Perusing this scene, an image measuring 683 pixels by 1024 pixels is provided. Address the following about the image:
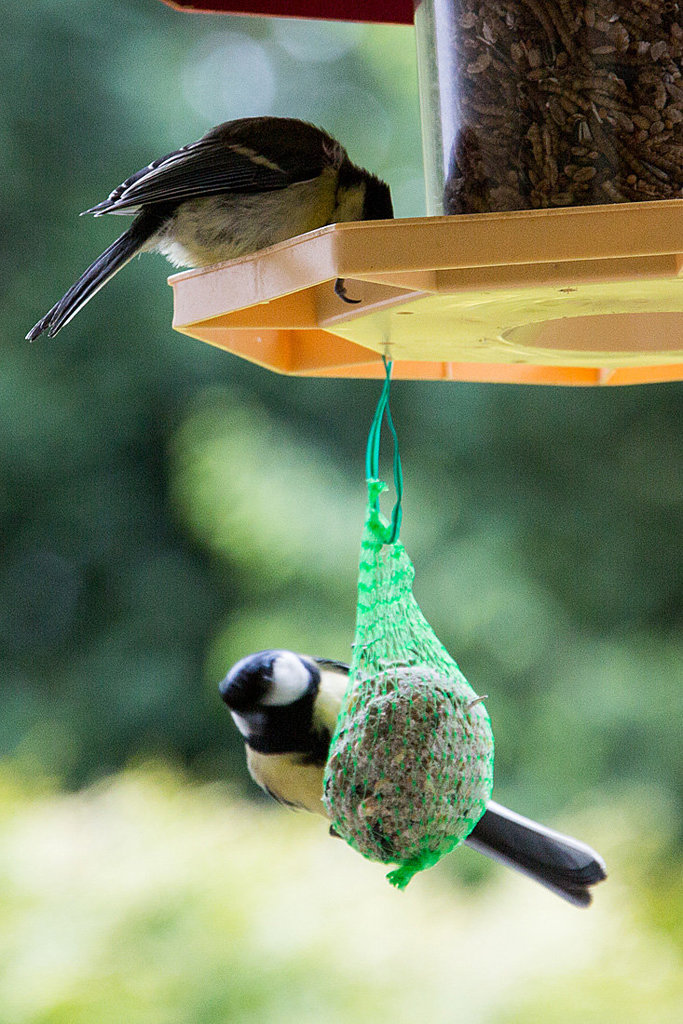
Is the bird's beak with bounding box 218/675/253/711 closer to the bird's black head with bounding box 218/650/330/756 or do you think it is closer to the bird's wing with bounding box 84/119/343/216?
the bird's black head with bounding box 218/650/330/756

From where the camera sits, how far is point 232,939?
2.07 metres

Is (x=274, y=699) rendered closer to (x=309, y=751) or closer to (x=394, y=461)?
(x=309, y=751)

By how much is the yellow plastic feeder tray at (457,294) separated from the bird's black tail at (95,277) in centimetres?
15

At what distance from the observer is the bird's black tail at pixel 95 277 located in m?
0.96

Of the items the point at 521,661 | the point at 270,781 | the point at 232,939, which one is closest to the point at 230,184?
the point at 270,781

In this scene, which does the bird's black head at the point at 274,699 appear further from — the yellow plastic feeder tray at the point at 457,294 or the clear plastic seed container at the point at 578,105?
the clear plastic seed container at the point at 578,105

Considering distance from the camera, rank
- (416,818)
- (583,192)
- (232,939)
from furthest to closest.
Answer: (232,939) → (416,818) → (583,192)

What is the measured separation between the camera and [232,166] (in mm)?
1053

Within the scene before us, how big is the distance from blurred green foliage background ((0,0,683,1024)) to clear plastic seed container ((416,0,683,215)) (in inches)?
68.1

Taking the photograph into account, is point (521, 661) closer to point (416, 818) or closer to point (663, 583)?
point (663, 583)

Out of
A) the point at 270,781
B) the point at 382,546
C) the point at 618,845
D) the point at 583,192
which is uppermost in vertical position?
the point at 583,192

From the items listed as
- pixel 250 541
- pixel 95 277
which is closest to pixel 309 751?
pixel 95 277

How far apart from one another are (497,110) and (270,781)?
3.09ft

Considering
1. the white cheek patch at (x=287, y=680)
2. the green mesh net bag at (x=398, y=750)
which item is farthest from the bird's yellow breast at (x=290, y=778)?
the green mesh net bag at (x=398, y=750)
